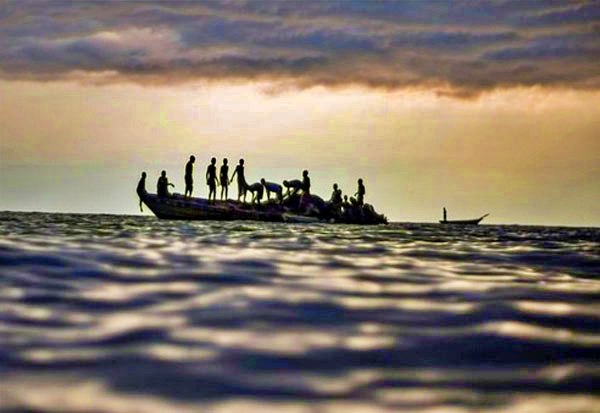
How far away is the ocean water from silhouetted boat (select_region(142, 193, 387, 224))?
3034cm

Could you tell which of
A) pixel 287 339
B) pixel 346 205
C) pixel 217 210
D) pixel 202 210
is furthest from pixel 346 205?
pixel 287 339

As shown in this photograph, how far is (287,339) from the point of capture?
4.29 metres

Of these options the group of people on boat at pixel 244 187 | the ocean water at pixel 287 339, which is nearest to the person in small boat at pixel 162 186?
the group of people on boat at pixel 244 187

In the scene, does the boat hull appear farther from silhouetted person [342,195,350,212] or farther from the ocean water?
the ocean water

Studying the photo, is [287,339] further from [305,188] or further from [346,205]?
[346,205]

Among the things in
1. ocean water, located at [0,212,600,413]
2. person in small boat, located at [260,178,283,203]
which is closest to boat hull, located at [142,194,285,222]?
person in small boat, located at [260,178,283,203]

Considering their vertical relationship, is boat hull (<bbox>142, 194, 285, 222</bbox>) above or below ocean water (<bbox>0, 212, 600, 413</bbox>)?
above

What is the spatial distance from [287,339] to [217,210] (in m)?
34.8

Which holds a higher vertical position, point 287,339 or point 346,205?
point 346,205

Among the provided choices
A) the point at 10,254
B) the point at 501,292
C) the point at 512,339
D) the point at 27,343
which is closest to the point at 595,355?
the point at 512,339

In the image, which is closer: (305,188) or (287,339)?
(287,339)

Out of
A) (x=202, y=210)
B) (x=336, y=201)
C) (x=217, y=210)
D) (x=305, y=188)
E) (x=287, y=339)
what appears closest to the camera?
(x=287, y=339)

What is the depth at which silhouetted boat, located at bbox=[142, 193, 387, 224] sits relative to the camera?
38.8 meters

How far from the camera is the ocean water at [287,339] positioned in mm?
3137
